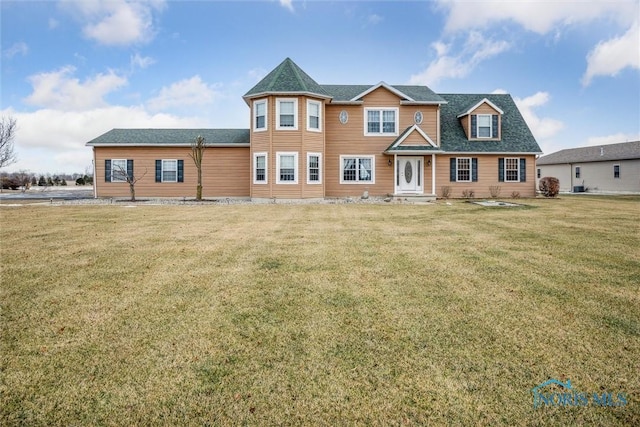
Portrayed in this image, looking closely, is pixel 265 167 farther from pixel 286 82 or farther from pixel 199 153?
pixel 286 82

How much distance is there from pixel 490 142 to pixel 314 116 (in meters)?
12.8

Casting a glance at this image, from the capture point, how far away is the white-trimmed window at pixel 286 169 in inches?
862

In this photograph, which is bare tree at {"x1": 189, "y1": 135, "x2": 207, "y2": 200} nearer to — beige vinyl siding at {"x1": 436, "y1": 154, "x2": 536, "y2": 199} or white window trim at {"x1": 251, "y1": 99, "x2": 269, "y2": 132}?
white window trim at {"x1": 251, "y1": 99, "x2": 269, "y2": 132}

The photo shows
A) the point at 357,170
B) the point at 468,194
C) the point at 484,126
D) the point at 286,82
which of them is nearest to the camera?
the point at 286,82

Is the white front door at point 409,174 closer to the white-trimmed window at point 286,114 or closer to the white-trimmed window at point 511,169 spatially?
the white-trimmed window at point 511,169

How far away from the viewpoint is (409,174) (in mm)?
24625

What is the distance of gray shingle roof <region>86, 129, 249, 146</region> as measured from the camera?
2486 cm

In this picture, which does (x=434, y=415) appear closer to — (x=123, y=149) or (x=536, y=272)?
(x=536, y=272)

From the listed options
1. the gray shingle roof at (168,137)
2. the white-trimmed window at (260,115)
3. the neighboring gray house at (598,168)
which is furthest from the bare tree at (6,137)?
the neighboring gray house at (598,168)

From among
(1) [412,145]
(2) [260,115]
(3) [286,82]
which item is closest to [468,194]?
(1) [412,145]

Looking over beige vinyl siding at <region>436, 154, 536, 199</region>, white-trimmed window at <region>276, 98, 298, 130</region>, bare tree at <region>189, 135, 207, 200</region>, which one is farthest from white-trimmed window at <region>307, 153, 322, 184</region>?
beige vinyl siding at <region>436, 154, 536, 199</region>

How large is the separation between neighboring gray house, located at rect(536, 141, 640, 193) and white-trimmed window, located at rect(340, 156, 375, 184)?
30.3 m

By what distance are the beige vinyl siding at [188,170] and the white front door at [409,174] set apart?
406 inches

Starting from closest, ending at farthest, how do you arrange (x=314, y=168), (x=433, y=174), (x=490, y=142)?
(x=314, y=168) < (x=433, y=174) < (x=490, y=142)
